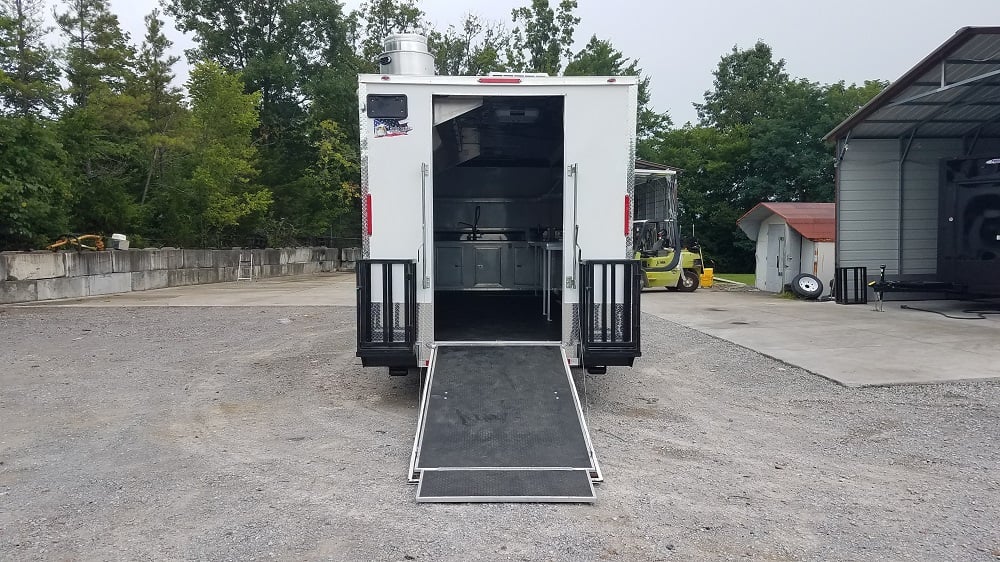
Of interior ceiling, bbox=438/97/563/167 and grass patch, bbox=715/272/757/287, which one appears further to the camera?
grass patch, bbox=715/272/757/287

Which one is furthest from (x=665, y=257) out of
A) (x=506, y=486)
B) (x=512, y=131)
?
(x=506, y=486)

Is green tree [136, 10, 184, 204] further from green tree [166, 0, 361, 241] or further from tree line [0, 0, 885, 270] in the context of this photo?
green tree [166, 0, 361, 241]

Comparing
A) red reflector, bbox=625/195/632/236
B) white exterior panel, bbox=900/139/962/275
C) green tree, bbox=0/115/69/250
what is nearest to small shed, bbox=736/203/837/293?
white exterior panel, bbox=900/139/962/275

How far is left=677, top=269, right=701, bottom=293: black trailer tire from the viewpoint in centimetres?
1945

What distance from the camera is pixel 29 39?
808 inches

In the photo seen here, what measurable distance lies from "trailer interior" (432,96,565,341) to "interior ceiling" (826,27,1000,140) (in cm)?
657

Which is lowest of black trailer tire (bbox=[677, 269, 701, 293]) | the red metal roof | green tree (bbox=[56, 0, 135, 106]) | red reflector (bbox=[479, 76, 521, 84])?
black trailer tire (bbox=[677, 269, 701, 293])

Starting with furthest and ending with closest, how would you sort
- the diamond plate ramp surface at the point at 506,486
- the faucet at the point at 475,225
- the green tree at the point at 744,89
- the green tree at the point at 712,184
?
1. the green tree at the point at 744,89
2. the green tree at the point at 712,184
3. the faucet at the point at 475,225
4. the diamond plate ramp surface at the point at 506,486

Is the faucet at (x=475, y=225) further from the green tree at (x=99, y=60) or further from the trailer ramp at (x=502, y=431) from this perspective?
the green tree at (x=99, y=60)

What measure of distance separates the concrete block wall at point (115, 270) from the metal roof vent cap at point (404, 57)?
8025 millimetres

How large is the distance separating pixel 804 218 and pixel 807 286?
227 centimetres

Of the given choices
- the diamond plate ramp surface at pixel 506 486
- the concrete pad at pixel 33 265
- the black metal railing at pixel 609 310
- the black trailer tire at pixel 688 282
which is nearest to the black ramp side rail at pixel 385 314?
the black metal railing at pixel 609 310

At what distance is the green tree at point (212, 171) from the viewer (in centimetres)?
2078

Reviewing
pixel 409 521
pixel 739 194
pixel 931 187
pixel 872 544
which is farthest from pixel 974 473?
pixel 739 194
